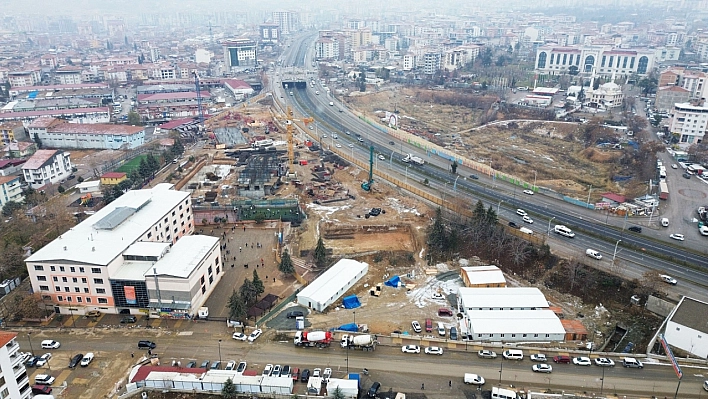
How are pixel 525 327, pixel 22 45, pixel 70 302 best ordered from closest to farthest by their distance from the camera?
pixel 525 327, pixel 70 302, pixel 22 45

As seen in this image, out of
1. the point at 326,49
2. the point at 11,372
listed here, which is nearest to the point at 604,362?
the point at 11,372

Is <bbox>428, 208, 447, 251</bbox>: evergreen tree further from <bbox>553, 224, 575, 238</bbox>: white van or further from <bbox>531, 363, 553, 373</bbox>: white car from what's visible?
<bbox>531, 363, 553, 373</bbox>: white car

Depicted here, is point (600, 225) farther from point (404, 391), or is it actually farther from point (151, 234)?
point (151, 234)

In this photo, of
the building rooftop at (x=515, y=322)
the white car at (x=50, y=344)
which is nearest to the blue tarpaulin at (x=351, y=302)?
the building rooftop at (x=515, y=322)

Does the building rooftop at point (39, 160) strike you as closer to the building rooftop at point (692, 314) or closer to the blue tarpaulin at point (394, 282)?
the blue tarpaulin at point (394, 282)

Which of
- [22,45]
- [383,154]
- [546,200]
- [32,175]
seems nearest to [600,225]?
[546,200]

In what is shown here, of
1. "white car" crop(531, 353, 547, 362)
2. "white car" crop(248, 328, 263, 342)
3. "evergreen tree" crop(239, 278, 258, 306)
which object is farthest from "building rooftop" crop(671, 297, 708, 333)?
"evergreen tree" crop(239, 278, 258, 306)

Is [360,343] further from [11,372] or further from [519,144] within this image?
[519,144]
